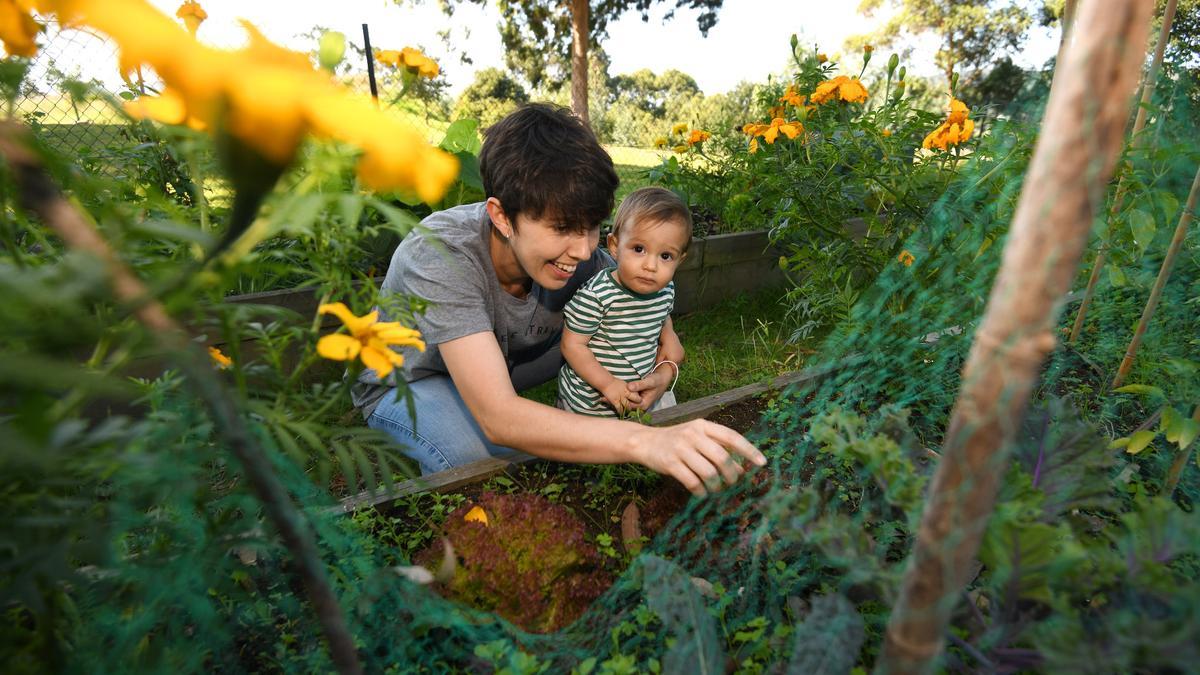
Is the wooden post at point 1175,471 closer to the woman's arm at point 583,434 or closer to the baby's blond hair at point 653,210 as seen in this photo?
the woman's arm at point 583,434

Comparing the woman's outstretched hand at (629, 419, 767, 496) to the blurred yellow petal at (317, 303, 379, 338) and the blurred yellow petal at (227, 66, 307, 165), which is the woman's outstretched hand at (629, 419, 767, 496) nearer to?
the blurred yellow petal at (317, 303, 379, 338)

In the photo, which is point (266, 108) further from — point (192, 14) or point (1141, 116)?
point (1141, 116)

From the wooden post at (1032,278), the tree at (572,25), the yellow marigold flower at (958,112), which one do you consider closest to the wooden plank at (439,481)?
the wooden post at (1032,278)

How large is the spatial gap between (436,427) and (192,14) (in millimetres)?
A: 1174

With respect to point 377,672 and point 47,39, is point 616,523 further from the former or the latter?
point 47,39

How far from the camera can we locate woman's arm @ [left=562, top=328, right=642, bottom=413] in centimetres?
205

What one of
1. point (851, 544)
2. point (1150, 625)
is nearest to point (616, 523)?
point (851, 544)

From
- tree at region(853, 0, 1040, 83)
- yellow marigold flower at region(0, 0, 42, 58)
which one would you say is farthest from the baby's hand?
tree at region(853, 0, 1040, 83)

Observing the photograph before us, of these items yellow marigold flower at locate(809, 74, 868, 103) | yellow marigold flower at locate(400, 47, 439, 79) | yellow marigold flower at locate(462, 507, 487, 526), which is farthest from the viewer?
yellow marigold flower at locate(809, 74, 868, 103)

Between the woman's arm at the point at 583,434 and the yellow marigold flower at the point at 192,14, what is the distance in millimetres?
858

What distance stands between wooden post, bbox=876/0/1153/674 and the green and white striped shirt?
1.58 metres

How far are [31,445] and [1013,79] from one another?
27014 mm

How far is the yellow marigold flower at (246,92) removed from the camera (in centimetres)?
34

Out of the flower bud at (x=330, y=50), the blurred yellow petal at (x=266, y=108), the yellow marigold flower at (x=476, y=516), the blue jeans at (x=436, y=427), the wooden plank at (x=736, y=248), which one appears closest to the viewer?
the blurred yellow petal at (x=266, y=108)
